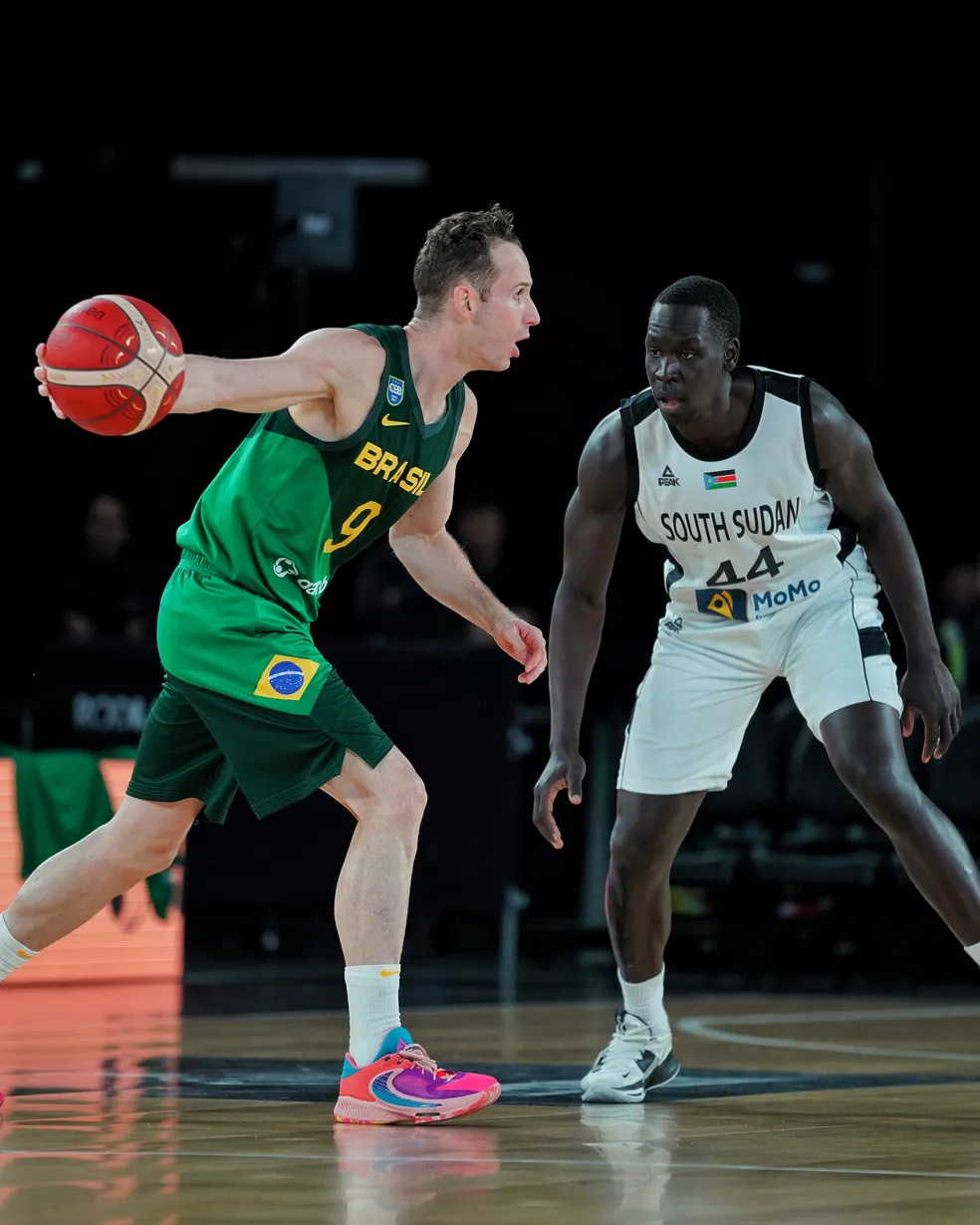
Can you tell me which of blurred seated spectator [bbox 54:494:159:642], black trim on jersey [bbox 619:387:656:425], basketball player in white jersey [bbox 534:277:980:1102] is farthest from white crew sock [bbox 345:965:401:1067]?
blurred seated spectator [bbox 54:494:159:642]

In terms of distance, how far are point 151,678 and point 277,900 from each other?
1.27 meters

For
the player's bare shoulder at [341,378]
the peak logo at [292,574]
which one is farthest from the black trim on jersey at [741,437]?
the peak logo at [292,574]

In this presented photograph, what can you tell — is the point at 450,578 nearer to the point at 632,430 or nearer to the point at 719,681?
the point at 632,430

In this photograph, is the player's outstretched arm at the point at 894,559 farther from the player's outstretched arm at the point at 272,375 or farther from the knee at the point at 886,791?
the player's outstretched arm at the point at 272,375

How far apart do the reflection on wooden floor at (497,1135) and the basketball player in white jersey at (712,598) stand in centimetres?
58

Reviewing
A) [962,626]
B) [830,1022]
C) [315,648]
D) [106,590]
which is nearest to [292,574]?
[315,648]

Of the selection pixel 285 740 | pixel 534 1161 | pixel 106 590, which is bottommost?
pixel 534 1161

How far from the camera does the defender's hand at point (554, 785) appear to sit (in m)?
5.43

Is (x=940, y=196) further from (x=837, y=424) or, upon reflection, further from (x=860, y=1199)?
(x=860, y=1199)

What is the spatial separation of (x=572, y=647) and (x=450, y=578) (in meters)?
0.42

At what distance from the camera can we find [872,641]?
5504 mm

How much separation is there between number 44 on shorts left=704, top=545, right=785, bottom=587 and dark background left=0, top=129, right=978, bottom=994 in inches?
305

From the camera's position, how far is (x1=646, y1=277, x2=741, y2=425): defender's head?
5426 mm

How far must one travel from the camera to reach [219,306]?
1571 cm
